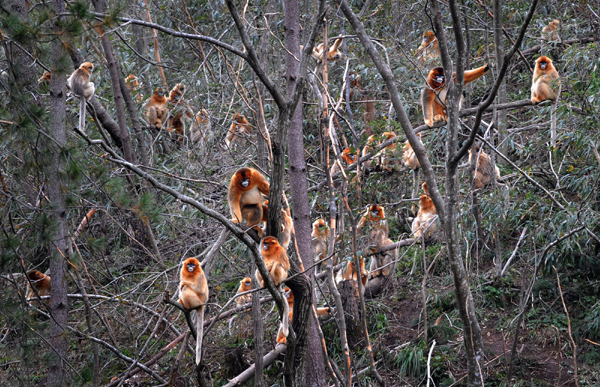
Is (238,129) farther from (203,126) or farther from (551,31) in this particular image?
(551,31)

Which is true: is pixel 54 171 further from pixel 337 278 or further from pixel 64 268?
pixel 337 278

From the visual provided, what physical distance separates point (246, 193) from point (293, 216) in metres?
0.56

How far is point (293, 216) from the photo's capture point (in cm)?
568

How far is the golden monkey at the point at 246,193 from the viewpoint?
5410 mm

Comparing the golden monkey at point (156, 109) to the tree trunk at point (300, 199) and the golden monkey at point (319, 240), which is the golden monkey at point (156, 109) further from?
the tree trunk at point (300, 199)

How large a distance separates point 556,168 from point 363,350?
3954 mm

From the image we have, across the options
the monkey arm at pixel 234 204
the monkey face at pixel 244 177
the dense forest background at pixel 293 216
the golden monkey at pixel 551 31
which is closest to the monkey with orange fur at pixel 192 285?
the dense forest background at pixel 293 216

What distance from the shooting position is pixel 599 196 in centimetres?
715

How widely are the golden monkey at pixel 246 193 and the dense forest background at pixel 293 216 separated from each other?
0.56 feet

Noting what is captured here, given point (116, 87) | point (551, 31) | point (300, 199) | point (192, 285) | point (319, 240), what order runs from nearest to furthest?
1. point (192, 285)
2. point (300, 199)
3. point (319, 240)
4. point (116, 87)
5. point (551, 31)

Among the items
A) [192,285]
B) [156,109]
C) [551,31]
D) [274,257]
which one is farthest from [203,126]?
[551,31]

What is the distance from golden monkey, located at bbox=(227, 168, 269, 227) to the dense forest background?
0.17m

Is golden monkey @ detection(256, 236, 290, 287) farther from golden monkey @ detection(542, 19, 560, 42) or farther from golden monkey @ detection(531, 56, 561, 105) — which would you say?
golden monkey @ detection(542, 19, 560, 42)

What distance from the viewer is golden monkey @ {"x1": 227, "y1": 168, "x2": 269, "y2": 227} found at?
17.7ft
